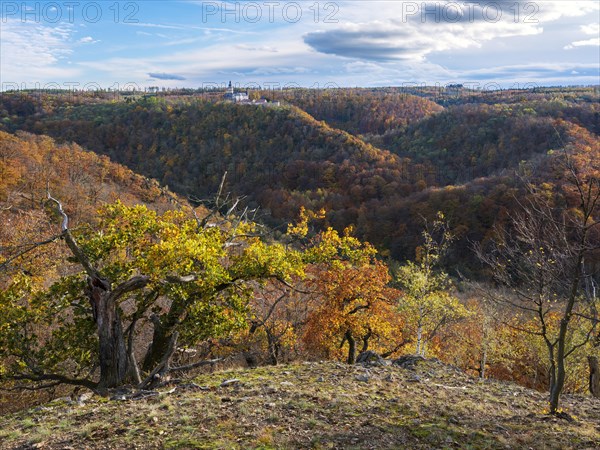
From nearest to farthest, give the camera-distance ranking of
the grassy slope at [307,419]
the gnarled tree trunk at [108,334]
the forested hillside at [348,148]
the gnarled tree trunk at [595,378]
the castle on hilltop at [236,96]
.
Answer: the grassy slope at [307,419], the gnarled tree trunk at [108,334], the gnarled tree trunk at [595,378], the forested hillside at [348,148], the castle on hilltop at [236,96]

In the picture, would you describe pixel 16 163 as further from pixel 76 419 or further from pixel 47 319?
pixel 76 419

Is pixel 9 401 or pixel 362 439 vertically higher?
pixel 362 439

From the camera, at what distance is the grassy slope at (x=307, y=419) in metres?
A: 5.61

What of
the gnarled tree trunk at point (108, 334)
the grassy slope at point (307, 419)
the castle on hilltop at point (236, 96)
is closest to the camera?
the grassy slope at point (307, 419)

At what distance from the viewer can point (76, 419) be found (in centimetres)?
643

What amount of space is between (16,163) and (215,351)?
3646 centimetres

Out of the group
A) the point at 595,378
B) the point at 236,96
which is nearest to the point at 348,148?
the point at 236,96

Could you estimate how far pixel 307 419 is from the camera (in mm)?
6340

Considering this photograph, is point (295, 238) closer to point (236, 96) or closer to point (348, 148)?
point (348, 148)

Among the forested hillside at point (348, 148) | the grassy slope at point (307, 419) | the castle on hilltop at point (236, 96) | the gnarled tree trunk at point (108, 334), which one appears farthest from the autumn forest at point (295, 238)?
the castle on hilltop at point (236, 96)

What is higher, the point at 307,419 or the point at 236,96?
the point at 236,96

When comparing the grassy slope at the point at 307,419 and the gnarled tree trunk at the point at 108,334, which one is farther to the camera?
the gnarled tree trunk at the point at 108,334

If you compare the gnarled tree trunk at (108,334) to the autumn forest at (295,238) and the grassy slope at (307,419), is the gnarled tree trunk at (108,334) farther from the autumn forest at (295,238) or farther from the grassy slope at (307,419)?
the grassy slope at (307,419)

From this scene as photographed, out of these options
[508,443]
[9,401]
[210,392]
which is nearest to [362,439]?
[508,443]
